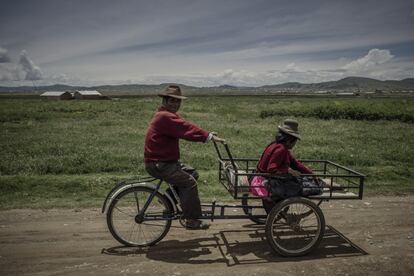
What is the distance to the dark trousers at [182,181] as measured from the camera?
17.0 ft

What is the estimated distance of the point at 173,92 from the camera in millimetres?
5168

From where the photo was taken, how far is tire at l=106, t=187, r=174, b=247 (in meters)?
5.35

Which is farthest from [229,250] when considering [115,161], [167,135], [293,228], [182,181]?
[115,161]

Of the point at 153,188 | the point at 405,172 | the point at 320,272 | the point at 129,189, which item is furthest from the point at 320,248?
the point at 405,172

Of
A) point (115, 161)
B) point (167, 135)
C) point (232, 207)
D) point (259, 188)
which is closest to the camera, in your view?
point (167, 135)

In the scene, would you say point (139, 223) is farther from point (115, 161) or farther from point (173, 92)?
point (115, 161)

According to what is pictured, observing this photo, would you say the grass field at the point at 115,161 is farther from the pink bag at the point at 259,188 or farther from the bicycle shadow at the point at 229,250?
the pink bag at the point at 259,188

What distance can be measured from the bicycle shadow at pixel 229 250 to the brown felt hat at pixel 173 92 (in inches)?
96.7

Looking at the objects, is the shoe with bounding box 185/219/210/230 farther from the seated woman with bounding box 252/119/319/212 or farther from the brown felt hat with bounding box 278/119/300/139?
the brown felt hat with bounding box 278/119/300/139

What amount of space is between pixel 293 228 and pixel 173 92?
9.66 ft

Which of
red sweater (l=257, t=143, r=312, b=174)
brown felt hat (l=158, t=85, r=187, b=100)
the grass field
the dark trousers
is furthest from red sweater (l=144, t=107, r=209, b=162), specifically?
the grass field

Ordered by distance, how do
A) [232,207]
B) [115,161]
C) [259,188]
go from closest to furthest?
1. [232,207]
2. [259,188]
3. [115,161]

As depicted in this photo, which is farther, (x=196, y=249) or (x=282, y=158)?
(x=196, y=249)

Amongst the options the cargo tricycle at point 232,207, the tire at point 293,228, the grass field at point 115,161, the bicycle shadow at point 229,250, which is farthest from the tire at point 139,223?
the grass field at point 115,161
